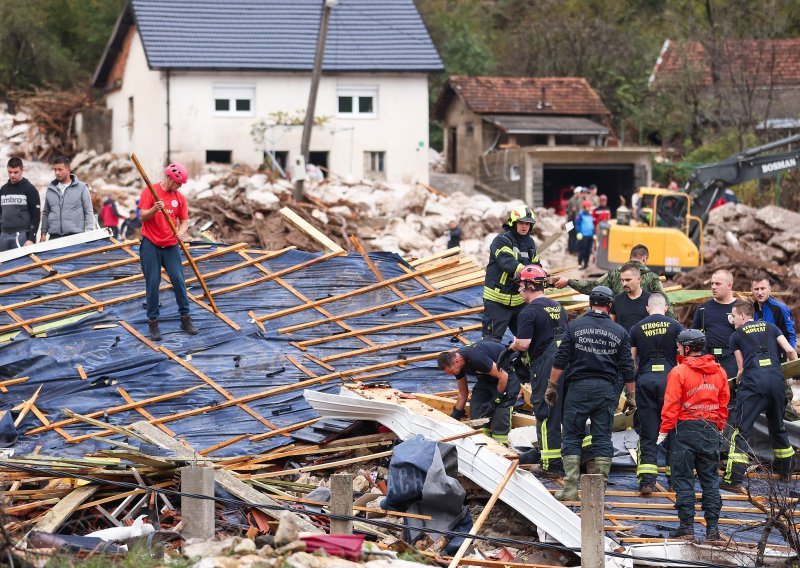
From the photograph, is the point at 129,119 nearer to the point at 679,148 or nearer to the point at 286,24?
the point at 286,24

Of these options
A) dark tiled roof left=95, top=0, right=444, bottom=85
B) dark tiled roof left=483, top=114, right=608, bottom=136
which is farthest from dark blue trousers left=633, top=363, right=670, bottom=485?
dark tiled roof left=483, top=114, right=608, bottom=136

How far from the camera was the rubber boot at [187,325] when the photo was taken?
13367mm

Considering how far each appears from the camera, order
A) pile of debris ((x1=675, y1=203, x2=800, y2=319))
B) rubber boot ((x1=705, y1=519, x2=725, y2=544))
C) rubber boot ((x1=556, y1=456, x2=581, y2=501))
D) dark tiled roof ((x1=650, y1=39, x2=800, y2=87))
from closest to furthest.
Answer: rubber boot ((x1=705, y1=519, x2=725, y2=544))
rubber boot ((x1=556, y1=456, x2=581, y2=501))
pile of debris ((x1=675, y1=203, x2=800, y2=319))
dark tiled roof ((x1=650, y1=39, x2=800, y2=87))

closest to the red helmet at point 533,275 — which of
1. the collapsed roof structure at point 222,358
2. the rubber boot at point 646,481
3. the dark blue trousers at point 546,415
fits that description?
the dark blue trousers at point 546,415

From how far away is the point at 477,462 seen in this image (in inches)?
393

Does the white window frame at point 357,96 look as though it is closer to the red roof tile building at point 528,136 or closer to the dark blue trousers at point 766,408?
the red roof tile building at point 528,136

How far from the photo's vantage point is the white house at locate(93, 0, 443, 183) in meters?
35.6

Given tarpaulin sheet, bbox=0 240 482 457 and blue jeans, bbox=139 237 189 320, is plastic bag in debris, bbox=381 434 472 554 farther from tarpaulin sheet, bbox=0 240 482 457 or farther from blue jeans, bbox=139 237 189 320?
blue jeans, bbox=139 237 189 320

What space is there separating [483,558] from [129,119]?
31.0 m

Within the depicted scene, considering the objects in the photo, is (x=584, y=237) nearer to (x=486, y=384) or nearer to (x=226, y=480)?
(x=486, y=384)

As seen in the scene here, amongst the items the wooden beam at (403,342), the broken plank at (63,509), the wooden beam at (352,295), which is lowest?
the broken plank at (63,509)

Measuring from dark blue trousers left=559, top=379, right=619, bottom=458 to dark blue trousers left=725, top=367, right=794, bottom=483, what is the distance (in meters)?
1.32

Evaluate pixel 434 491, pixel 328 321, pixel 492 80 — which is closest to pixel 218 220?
pixel 328 321

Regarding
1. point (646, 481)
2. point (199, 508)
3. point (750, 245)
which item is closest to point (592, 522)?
point (646, 481)
